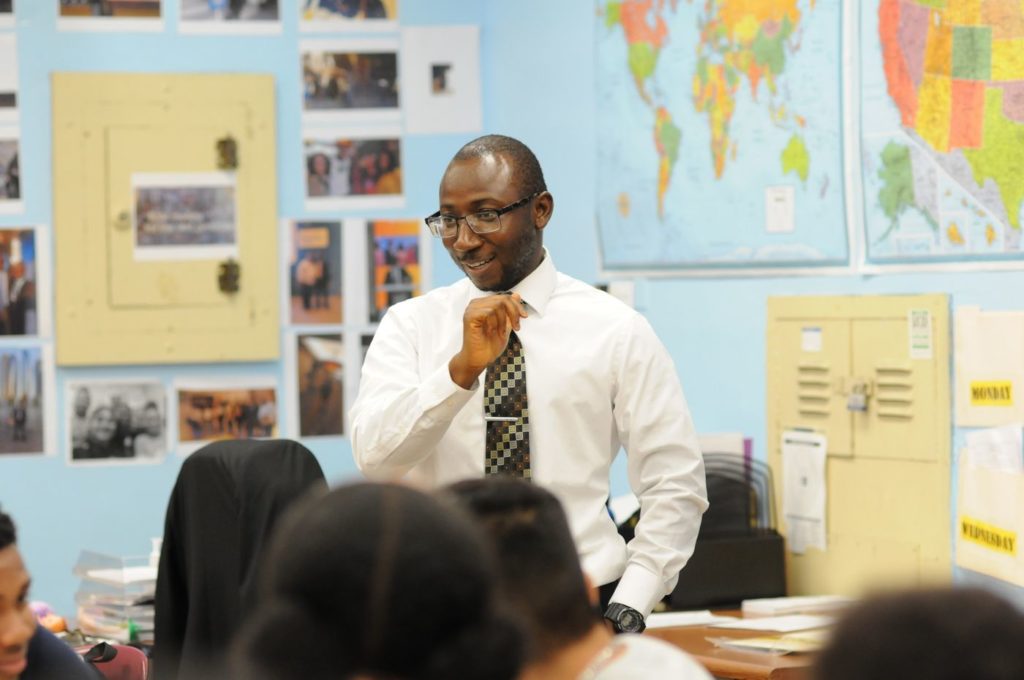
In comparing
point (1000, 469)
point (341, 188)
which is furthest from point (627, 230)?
point (1000, 469)

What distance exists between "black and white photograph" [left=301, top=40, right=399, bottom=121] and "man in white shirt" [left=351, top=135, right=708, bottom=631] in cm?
186

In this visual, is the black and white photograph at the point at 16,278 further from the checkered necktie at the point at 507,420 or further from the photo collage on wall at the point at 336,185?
the checkered necktie at the point at 507,420

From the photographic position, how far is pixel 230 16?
4.19 metres

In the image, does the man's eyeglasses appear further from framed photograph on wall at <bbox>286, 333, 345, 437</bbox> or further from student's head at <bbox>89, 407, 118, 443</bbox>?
student's head at <bbox>89, 407, 118, 443</bbox>

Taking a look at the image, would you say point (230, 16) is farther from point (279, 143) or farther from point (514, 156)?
point (514, 156)

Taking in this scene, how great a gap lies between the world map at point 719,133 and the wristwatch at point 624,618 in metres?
1.07

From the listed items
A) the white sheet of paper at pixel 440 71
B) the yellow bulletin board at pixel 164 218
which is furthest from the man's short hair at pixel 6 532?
the white sheet of paper at pixel 440 71

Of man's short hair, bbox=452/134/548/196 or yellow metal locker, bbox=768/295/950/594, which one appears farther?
yellow metal locker, bbox=768/295/950/594

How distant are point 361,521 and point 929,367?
83.3 inches

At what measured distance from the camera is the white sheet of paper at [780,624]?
2.77 meters

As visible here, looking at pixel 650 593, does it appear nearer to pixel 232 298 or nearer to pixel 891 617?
pixel 891 617

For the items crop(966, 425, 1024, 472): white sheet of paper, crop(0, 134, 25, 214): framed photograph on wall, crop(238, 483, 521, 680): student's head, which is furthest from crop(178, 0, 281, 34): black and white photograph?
crop(238, 483, 521, 680): student's head

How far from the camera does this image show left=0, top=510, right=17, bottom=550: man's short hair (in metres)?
1.69

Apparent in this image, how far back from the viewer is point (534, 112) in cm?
402
